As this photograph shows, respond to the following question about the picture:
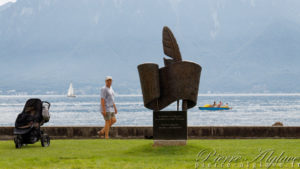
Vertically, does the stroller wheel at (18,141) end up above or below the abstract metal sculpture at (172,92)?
below

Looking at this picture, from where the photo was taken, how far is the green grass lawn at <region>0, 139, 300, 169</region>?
9211 mm

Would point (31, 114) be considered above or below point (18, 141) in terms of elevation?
above

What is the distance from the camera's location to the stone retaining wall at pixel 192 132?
1532cm

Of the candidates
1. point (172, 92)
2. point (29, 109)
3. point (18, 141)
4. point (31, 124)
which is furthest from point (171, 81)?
point (18, 141)

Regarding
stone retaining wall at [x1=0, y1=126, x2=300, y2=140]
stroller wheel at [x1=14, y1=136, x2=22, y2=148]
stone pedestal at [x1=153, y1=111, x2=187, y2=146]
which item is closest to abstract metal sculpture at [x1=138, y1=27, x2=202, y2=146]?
stone pedestal at [x1=153, y1=111, x2=187, y2=146]

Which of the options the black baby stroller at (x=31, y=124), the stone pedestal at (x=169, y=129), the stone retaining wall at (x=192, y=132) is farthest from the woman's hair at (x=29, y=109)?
the stone pedestal at (x=169, y=129)

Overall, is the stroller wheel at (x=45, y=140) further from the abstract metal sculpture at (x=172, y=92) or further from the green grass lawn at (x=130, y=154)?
the abstract metal sculpture at (x=172, y=92)

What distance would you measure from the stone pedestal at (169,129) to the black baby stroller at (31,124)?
3147 millimetres

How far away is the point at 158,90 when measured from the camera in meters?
12.0

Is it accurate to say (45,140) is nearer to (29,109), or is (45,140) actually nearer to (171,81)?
(29,109)

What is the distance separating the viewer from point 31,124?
1277 cm

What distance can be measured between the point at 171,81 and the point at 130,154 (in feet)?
7.11

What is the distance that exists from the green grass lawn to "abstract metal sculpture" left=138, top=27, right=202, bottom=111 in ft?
3.81

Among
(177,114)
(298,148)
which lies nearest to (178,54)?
(177,114)
